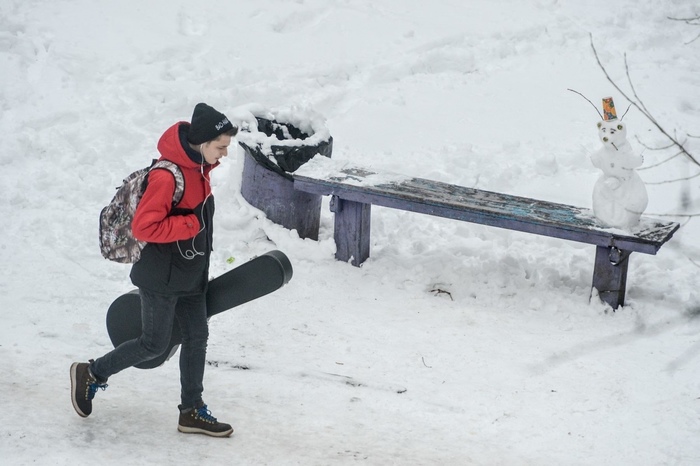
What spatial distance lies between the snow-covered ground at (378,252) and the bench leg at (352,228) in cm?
11

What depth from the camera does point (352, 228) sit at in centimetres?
716

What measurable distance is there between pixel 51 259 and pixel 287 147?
2.14m

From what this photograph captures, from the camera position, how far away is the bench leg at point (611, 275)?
6309mm

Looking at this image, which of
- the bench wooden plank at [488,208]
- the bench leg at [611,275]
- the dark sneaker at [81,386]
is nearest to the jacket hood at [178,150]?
the dark sneaker at [81,386]

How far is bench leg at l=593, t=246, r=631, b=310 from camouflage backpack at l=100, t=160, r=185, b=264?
334 cm

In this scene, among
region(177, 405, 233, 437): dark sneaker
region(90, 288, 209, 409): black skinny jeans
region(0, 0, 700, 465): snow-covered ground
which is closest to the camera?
region(90, 288, 209, 409): black skinny jeans

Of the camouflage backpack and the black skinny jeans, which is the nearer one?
the camouflage backpack

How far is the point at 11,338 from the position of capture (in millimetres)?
5758

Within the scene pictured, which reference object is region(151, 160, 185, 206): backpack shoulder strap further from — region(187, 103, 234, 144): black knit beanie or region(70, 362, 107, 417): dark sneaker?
region(70, 362, 107, 417): dark sneaker

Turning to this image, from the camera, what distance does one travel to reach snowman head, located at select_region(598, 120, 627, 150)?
6152mm

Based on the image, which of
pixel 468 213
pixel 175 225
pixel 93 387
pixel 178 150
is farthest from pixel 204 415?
pixel 468 213

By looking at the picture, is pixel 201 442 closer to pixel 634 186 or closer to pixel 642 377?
pixel 642 377

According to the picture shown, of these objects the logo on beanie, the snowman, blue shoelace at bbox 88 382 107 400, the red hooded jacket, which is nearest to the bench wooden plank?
the snowman

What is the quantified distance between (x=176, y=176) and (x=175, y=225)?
0.24 m
